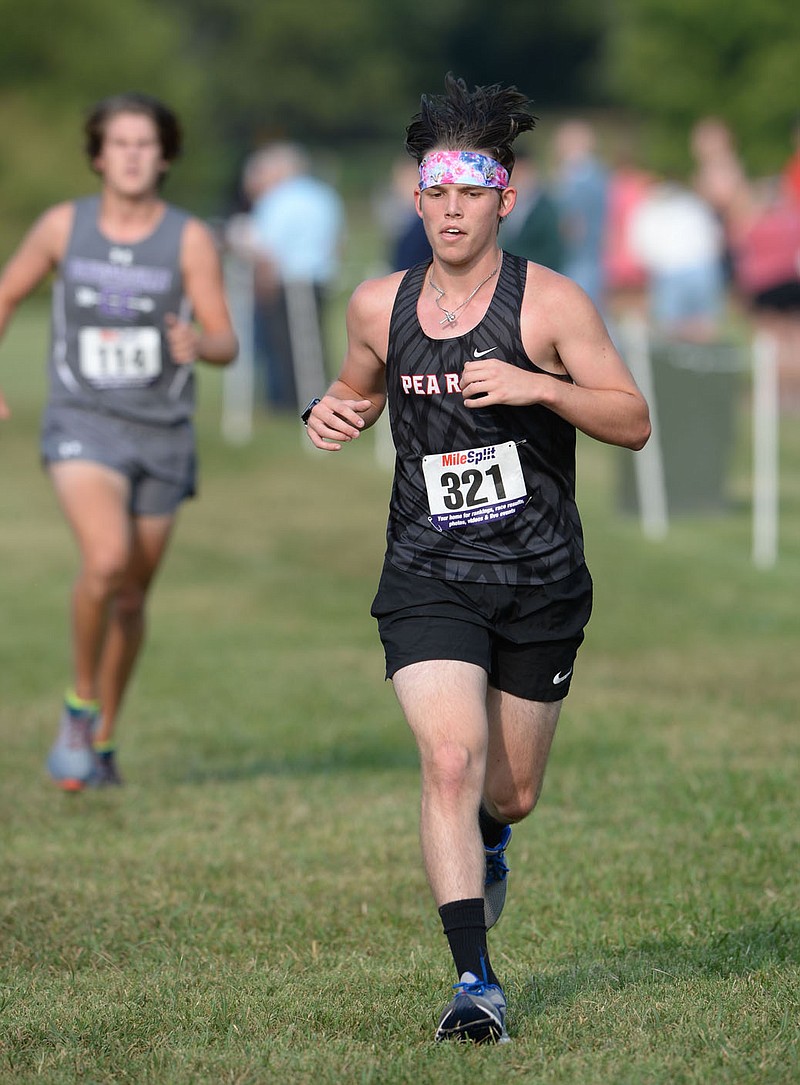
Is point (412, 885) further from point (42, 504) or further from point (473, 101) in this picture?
point (42, 504)

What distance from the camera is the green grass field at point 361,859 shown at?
4566 millimetres

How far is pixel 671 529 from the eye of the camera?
14672 millimetres

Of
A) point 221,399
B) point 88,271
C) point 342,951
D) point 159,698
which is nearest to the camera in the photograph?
point 342,951

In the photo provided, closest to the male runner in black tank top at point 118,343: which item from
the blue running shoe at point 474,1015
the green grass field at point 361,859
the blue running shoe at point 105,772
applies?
the blue running shoe at point 105,772

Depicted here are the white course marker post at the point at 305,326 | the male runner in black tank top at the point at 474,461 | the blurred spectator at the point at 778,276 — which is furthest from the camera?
the white course marker post at the point at 305,326

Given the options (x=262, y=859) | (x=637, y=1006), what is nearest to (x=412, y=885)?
(x=262, y=859)

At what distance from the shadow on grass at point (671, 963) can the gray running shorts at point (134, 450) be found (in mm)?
2915

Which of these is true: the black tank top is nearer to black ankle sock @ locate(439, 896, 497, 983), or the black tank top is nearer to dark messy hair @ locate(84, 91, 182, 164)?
black ankle sock @ locate(439, 896, 497, 983)

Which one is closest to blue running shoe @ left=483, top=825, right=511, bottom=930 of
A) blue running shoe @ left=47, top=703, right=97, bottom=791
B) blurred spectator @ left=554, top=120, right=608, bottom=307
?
blue running shoe @ left=47, top=703, right=97, bottom=791

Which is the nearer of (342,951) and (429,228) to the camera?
(429,228)

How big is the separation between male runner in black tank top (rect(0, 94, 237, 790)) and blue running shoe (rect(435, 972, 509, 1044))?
3230 mm

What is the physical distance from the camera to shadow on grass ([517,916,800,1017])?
4.96m

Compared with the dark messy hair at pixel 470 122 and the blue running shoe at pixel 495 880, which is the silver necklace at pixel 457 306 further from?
the blue running shoe at pixel 495 880

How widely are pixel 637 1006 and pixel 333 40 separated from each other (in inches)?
3546
